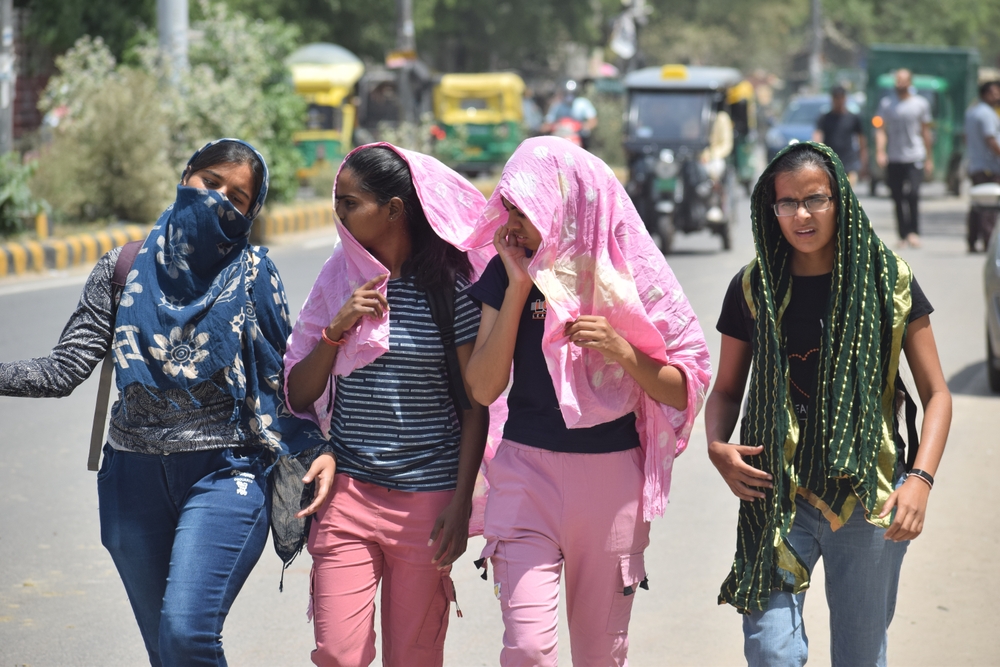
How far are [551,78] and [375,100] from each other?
21336mm

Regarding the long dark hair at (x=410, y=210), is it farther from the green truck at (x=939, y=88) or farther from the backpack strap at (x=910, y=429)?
the green truck at (x=939, y=88)

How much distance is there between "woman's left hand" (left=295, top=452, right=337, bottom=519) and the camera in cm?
290

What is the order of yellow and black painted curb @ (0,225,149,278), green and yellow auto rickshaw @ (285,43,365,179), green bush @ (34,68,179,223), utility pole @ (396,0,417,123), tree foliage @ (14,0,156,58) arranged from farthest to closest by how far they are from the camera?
1. utility pole @ (396,0,417,123)
2. green and yellow auto rickshaw @ (285,43,365,179)
3. tree foliage @ (14,0,156,58)
4. green bush @ (34,68,179,223)
5. yellow and black painted curb @ (0,225,149,278)

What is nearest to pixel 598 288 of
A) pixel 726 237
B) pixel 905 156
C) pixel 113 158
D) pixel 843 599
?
pixel 843 599

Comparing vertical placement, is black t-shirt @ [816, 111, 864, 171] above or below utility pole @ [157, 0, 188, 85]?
below

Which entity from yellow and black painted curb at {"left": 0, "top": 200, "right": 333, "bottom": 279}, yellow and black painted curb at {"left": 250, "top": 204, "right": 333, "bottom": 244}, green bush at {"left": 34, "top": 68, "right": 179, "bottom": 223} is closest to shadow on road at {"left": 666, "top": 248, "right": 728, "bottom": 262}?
yellow and black painted curb at {"left": 250, "top": 204, "right": 333, "bottom": 244}

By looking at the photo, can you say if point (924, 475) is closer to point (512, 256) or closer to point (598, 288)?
point (598, 288)

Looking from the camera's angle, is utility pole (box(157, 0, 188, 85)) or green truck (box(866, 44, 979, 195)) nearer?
utility pole (box(157, 0, 188, 85))

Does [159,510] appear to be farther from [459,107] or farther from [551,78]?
[551,78]

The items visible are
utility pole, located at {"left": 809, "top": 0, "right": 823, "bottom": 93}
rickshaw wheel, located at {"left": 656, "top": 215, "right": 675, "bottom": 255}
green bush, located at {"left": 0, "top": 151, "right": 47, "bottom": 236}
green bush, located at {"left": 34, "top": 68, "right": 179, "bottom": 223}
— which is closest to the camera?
green bush, located at {"left": 0, "top": 151, "right": 47, "bottom": 236}

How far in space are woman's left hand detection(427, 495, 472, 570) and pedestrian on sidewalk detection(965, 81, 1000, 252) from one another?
12.1 meters

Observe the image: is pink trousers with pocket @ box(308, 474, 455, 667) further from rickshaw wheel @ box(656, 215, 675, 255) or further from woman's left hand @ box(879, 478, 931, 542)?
rickshaw wheel @ box(656, 215, 675, 255)

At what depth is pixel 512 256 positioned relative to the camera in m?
2.81

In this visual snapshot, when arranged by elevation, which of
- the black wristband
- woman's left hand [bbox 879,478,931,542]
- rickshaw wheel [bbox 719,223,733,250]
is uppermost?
the black wristband
